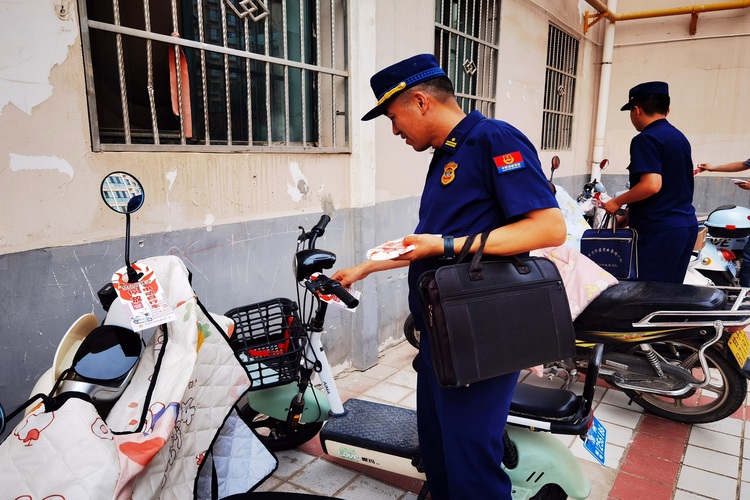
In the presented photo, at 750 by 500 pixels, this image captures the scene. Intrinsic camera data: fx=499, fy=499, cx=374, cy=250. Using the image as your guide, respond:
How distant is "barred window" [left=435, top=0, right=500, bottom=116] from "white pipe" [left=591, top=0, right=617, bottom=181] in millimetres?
3907

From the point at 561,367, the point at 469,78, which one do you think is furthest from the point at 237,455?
the point at 469,78

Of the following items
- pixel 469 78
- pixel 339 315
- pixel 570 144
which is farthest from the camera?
pixel 570 144

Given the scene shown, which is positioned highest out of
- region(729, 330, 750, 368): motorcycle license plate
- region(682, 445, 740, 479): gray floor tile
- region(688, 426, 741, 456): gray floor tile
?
region(729, 330, 750, 368): motorcycle license plate

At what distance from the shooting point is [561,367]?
3.00m

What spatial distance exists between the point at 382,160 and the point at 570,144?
526 centimetres

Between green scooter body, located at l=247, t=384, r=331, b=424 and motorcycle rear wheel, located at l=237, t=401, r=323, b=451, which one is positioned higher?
green scooter body, located at l=247, t=384, r=331, b=424

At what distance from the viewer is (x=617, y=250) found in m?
3.22

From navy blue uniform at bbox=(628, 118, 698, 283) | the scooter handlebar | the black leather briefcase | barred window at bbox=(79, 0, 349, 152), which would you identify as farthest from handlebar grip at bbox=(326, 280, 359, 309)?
navy blue uniform at bbox=(628, 118, 698, 283)

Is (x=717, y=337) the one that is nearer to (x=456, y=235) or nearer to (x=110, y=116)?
(x=456, y=235)

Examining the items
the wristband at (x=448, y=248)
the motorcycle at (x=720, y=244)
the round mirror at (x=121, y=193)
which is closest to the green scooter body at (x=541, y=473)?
the wristband at (x=448, y=248)

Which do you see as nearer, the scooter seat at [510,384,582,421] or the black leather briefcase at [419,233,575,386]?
the black leather briefcase at [419,233,575,386]

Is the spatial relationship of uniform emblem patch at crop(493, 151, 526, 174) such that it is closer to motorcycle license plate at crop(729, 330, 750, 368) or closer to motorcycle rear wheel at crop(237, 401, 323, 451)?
motorcycle rear wheel at crop(237, 401, 323, 451)

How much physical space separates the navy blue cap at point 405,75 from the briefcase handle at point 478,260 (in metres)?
0.57

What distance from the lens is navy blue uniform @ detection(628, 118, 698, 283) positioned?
122 inches
